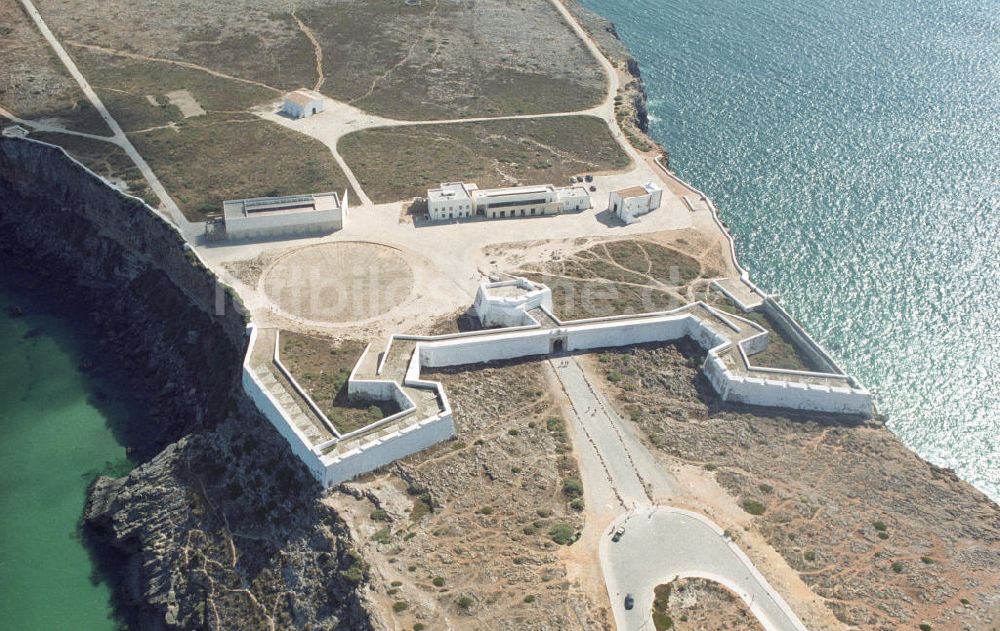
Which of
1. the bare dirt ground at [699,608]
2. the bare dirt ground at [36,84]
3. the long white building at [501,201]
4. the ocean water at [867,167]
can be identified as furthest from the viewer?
the bare dirt ground at [36,84]

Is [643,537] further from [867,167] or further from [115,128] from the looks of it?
[115,128]

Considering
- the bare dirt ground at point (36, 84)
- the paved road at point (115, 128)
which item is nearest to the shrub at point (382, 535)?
the paved road at point (115, 128)

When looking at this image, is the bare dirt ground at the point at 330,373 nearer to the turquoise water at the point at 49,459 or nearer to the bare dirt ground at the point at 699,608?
the turquoise water at the point at 49,459

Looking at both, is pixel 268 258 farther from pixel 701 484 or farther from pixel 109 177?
pixel 701 484

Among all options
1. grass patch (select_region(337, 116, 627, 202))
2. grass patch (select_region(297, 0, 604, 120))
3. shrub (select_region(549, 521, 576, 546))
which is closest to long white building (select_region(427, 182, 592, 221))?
grass patch (select_region(337, 116, 627, 202))

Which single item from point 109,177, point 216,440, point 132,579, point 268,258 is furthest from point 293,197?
point 132,579

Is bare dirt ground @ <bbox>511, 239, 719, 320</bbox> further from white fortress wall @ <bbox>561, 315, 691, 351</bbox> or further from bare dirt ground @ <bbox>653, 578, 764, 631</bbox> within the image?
bare dirt ground @ <bbox>653, 578, 764, 631</bbox>
